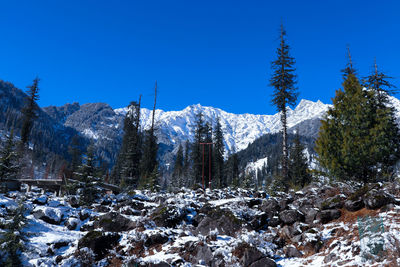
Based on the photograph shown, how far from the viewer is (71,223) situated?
43.5ft

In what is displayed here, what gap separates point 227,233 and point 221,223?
24.4 inches

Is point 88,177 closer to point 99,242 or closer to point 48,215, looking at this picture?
point 48,215

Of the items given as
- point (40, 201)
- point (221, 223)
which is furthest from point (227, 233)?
point (40, 201)

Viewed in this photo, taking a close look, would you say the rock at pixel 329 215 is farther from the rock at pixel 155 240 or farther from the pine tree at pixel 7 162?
the pine tree at pixel 7 162

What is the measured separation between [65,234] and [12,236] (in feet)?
12.7

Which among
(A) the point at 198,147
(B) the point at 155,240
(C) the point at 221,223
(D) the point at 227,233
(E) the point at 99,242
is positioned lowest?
(E) the point at 99,242

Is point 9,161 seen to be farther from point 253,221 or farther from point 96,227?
point 253,221

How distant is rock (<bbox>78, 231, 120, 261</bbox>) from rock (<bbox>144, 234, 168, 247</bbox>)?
1469 millimetres

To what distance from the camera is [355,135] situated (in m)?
13.2

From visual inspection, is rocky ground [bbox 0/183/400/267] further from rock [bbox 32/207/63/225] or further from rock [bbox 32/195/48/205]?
rock [bbox 32/195/48/205]

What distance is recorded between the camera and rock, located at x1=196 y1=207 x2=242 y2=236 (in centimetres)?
1150

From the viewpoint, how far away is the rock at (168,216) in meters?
13.1

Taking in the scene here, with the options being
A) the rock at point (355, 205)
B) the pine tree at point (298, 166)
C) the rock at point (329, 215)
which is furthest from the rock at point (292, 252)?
the pine tree at point (298, 166)

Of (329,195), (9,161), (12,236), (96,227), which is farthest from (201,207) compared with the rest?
(9,161)
